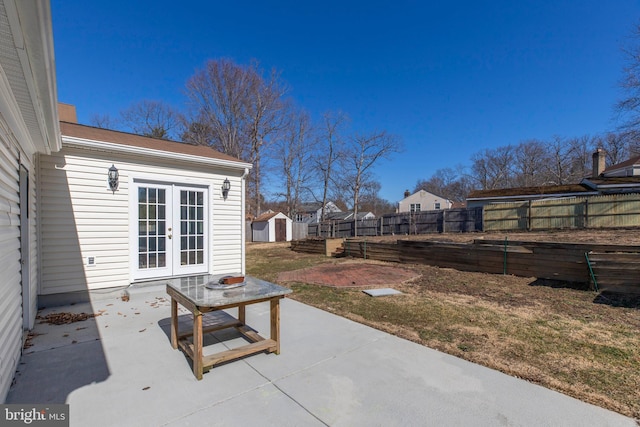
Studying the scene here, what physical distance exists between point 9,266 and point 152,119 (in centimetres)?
2217

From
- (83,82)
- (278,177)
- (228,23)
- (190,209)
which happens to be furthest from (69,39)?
(278,177)

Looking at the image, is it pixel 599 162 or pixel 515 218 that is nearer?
pixel 515 218

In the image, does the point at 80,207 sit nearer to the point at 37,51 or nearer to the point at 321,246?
the point at 37,51

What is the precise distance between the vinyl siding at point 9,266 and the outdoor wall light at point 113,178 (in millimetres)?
2026

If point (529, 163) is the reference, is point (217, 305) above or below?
below

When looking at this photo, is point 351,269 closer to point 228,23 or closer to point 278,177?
point 228,23

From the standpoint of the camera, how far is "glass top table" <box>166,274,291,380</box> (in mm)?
2484

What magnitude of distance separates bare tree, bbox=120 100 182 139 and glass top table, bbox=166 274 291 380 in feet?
67.4

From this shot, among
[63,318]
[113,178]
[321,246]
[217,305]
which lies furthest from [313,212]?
[217,305]

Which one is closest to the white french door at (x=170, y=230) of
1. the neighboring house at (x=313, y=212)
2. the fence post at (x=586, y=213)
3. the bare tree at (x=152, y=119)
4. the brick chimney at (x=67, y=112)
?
the brick chimney at (x=67, y=112)

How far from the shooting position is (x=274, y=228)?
74.4ft

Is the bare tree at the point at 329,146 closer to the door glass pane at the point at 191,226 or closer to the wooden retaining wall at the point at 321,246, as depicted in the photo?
the wooden retaining wall at the point at 321,246

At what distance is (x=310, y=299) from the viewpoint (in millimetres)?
5273

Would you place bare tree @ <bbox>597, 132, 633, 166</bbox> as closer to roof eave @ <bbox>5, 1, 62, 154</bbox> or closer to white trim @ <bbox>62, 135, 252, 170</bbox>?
white trim @ <bbox>62, 135, 252, 170</bbox>
